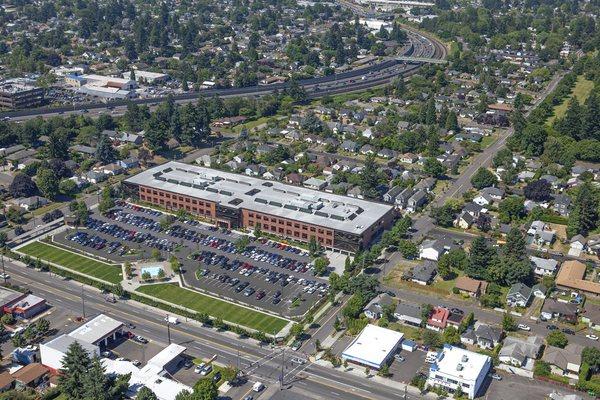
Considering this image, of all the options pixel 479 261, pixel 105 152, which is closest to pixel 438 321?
pixel 479 261

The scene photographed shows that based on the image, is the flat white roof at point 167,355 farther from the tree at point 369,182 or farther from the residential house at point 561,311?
the tree at point 369,182

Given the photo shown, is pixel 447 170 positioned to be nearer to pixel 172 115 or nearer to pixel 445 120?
pixel 445 120

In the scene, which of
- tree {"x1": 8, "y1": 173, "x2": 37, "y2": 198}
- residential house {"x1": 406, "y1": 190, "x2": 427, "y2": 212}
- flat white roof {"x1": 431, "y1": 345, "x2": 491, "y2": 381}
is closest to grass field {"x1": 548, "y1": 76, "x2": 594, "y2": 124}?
residential house {"x1": 406, "y1": 190, "x2": 427, "y2": 212}

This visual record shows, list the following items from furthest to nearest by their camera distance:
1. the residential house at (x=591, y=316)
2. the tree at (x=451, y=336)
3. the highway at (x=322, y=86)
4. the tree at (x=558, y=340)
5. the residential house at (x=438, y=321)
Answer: the highway at (x=322, y=86)
the residential house at (x=591, y=316)
the residential house at (x=438, y=321)
the tree at (x=451, y=336)
the tree at (x=558, y=340)

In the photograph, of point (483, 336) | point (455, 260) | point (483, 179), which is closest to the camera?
point (483, 336)

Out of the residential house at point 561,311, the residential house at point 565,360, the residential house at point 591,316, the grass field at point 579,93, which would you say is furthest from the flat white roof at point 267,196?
the grass field at point 579,93

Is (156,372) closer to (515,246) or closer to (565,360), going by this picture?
(565,360)

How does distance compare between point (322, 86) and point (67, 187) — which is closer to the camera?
point (67, 187)
